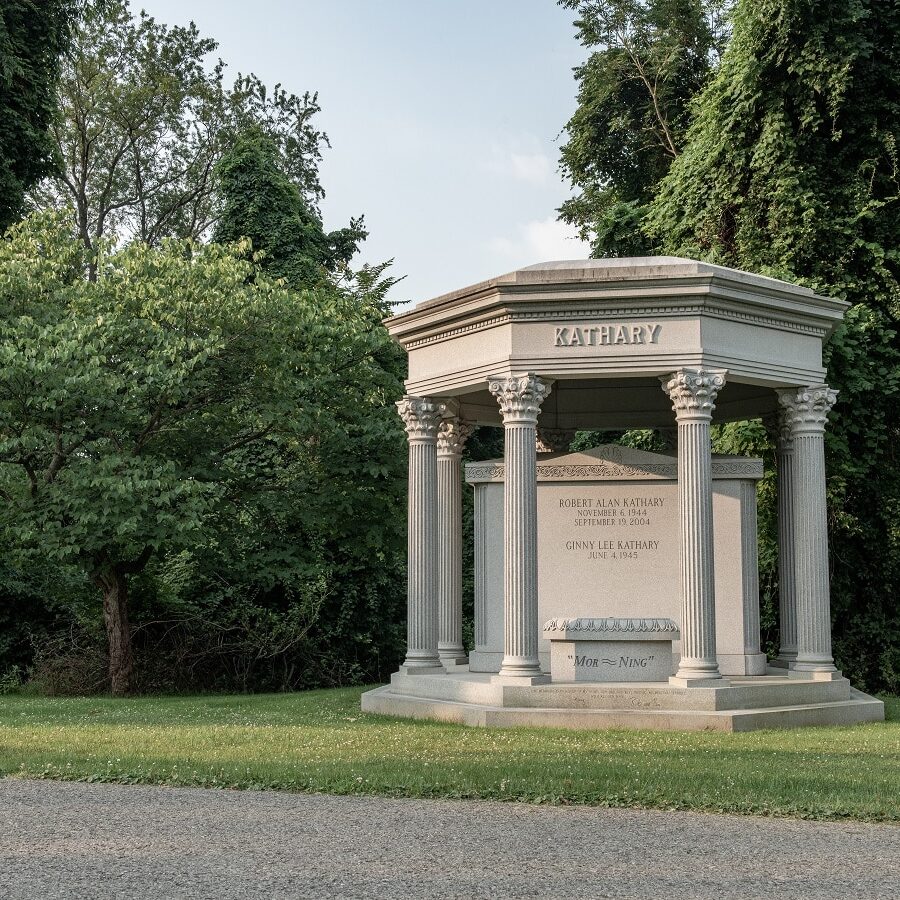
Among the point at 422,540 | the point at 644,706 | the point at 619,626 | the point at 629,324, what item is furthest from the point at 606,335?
the point at 644,706

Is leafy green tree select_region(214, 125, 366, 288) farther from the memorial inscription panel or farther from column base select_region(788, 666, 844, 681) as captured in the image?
column base select_region(788, 666, 844, 681)

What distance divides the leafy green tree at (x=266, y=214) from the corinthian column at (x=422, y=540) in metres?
16.7

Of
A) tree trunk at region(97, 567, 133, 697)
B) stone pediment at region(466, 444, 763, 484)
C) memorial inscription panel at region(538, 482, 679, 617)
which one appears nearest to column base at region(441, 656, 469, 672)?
memorial inscription panel at region(538, 482, 679, 617)

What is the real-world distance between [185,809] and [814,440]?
11794mm

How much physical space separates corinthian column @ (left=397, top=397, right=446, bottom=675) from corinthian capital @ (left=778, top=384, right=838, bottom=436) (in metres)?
5.55

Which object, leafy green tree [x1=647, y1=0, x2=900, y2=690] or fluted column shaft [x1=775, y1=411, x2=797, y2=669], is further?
leafy green tree [x1=647, y1=0, x2=900, y2=690]

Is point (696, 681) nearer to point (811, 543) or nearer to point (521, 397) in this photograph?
point (811, 543)

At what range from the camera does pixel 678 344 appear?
16828 millimetres

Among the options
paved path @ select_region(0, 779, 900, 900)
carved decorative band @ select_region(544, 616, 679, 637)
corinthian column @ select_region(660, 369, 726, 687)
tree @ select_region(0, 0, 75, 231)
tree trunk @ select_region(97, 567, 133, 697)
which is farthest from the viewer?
tree @ select_region(0, 0, 75, 231)

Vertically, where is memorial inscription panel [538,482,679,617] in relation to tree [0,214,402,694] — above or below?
below

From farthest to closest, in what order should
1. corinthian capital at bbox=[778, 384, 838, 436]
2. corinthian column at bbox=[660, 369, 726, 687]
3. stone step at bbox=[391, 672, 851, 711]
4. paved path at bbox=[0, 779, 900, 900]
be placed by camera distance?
corinthian capital at bbox=[778, 384, 838, 436] < corinthian column at bbox=[660, 369, 726, 687] < stone step at bbox=[391, 672, 851, 711] < paved path at bbox=[0, 779, 900, 900]

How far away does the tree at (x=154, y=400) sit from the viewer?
2097cm

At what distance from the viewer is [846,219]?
26.7 meters

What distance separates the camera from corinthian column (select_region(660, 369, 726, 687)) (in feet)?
53.3
